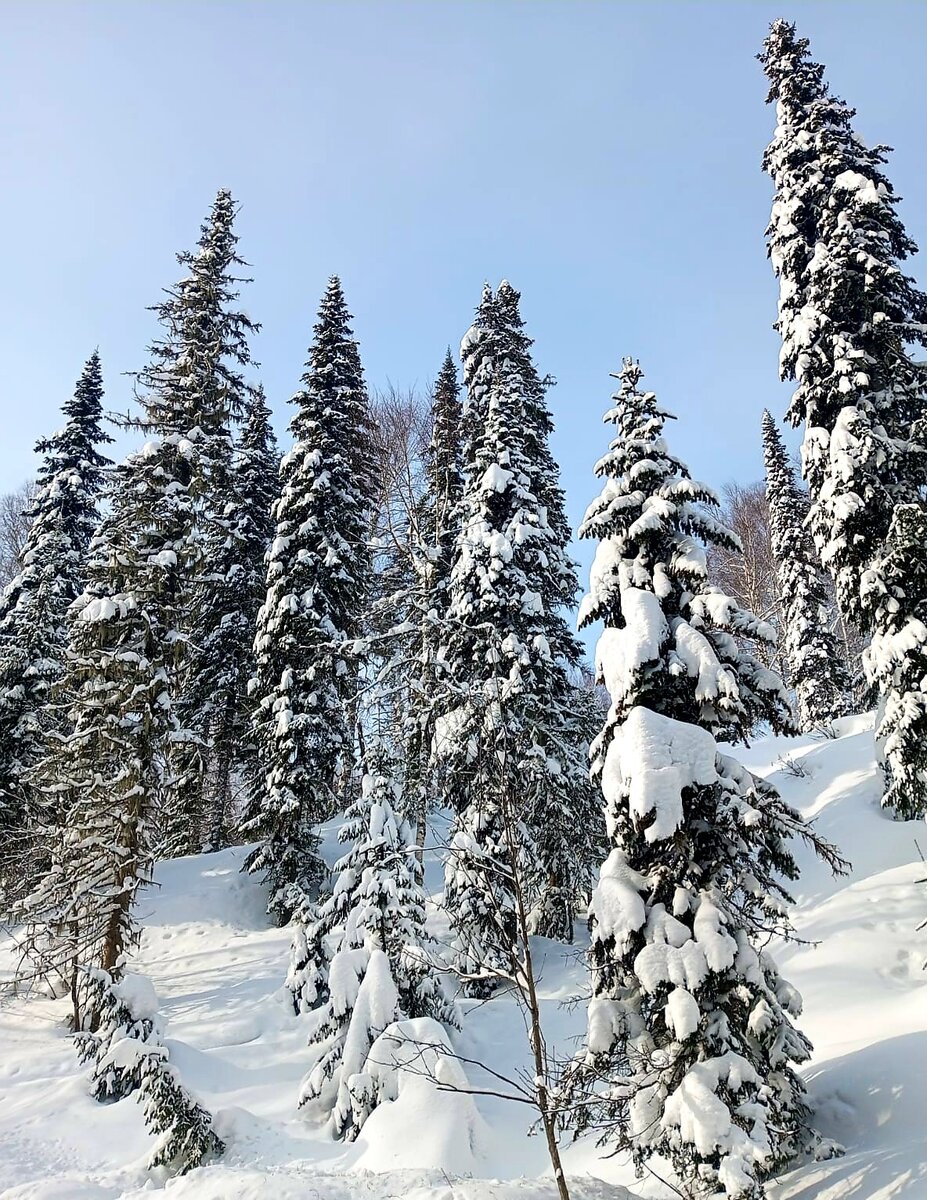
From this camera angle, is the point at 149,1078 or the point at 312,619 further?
the point at 312,619

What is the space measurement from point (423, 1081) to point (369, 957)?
2.24 m

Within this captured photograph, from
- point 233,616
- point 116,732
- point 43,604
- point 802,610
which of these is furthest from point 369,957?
point 802,610

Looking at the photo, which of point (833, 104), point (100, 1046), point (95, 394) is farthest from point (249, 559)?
point (833, 104)

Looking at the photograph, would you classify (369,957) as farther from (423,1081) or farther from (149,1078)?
(149,1078)

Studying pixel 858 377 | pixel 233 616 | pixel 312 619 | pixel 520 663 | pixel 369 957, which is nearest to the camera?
pixel 369 957

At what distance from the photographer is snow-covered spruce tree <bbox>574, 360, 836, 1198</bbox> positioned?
6.68m

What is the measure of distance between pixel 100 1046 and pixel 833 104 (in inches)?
868

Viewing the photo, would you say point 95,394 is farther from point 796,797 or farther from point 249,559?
point 796,797

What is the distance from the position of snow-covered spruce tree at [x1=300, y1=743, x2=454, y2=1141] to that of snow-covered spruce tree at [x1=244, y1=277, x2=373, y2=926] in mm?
3471

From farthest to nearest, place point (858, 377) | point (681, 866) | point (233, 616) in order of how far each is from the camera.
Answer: point (233, 616)
point (858, 377)
point (681, 866)

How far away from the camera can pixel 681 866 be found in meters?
7.58

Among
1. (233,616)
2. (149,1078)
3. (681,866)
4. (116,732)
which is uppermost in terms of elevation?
(233,616)

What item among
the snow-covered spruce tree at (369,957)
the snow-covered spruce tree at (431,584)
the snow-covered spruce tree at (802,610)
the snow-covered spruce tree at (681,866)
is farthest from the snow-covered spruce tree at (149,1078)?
the snow-covered spruce tree at (802,610)

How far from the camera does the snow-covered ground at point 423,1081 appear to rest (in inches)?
285
